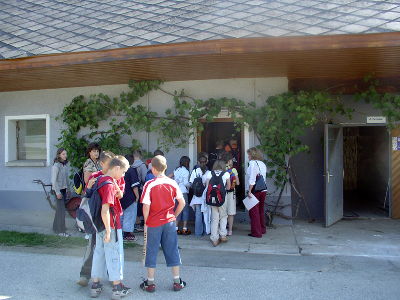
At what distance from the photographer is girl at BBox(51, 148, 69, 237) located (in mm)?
7656

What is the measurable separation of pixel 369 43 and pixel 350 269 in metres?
3.20

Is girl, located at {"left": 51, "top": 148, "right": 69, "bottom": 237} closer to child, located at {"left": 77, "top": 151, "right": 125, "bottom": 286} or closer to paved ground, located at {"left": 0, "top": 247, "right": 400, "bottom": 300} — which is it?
paved ground, located at {"left": 0, "top": 247, "right": 400, "bottom": 300}

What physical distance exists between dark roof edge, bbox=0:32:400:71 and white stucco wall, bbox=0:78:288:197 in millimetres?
2099

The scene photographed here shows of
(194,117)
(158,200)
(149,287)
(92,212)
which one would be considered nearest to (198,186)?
(194,117)

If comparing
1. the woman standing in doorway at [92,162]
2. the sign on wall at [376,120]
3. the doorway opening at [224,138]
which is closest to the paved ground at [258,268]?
the woman standing in doorway at [92,162]

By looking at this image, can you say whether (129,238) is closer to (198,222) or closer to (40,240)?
(198,222)

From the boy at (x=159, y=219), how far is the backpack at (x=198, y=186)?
249cm

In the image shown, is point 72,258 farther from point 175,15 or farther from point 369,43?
point 369,43

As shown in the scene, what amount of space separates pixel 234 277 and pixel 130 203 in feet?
8.50

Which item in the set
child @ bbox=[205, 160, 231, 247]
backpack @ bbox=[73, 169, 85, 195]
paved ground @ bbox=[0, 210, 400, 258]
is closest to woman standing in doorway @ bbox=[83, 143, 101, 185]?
backpack @ bbox=[73, 169, 85, 195]

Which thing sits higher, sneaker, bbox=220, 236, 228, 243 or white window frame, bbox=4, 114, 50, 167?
white window frame, bbox=4, 114, 50, 167

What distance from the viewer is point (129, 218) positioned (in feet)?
24.0

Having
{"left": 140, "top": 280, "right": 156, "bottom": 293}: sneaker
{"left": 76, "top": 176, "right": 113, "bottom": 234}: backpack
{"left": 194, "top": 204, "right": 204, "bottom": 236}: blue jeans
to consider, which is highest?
{"left": 76, "top": 176, "right": 113, "bottom": 234}: backpack

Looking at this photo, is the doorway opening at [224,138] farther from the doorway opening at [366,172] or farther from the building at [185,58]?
the doorway opening at [366,172]
